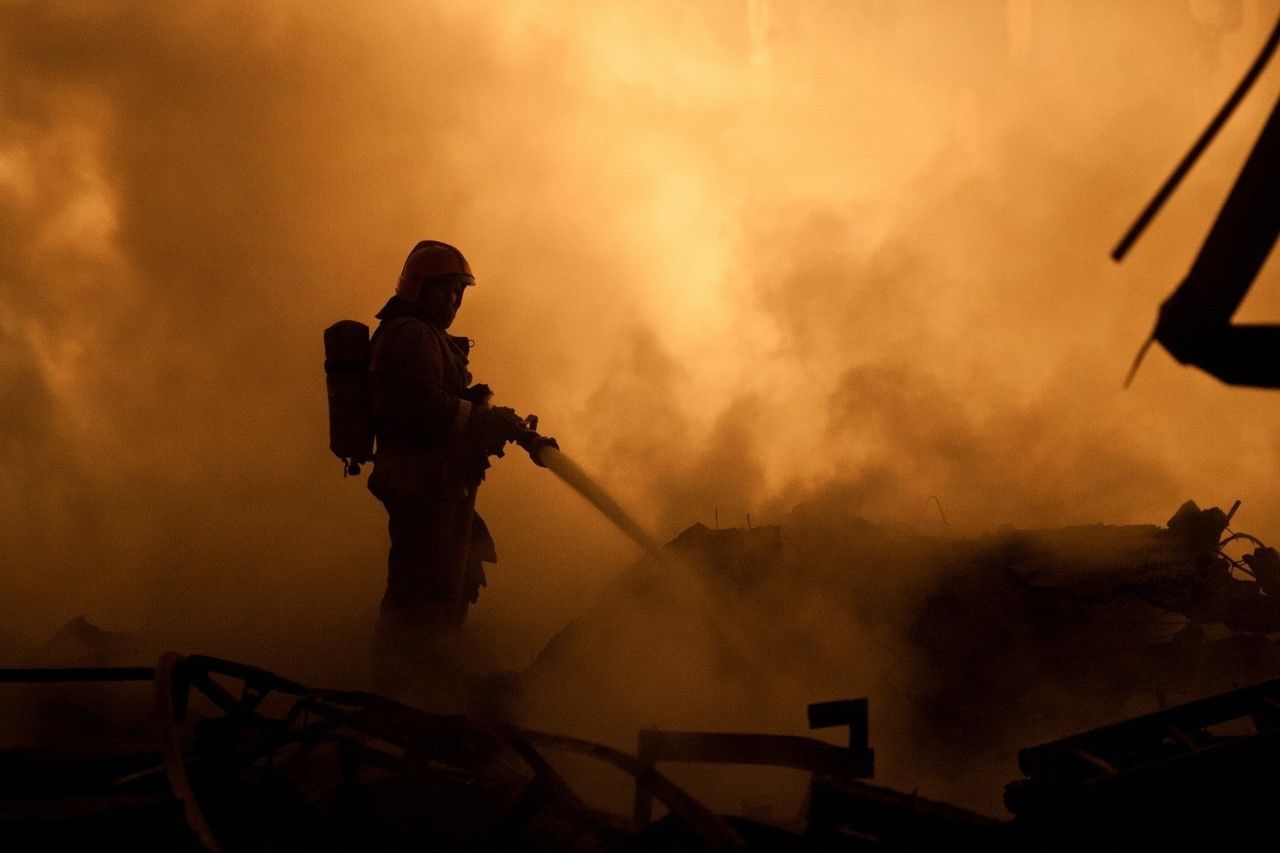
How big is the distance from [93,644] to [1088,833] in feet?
26.6

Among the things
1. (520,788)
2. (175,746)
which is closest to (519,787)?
(520,788)

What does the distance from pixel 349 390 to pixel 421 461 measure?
62cm

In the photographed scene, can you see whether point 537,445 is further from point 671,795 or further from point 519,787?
point 671,795

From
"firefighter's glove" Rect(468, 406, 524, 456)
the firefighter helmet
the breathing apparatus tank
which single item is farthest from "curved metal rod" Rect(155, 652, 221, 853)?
the firefighter helmet

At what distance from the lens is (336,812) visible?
391 cm

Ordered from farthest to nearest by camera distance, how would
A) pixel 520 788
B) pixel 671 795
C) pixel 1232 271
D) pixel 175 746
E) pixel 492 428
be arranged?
pixel 492 428, pixel 520 788, pixel 175 746, pixel 671 795, pixel 1232 271

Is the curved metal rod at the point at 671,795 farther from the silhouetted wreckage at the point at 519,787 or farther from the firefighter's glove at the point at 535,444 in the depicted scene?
the firefighter's glove at the point at 535,444

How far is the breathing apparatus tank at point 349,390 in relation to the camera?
642 centimetres

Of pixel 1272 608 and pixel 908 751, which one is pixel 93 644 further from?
pixel 1272 608

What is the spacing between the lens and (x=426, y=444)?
647cm

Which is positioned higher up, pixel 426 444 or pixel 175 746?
pixel 426 444

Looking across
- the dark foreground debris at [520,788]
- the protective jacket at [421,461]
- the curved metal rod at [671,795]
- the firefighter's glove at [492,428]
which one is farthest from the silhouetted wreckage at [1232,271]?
the protective jacket at [421,461]

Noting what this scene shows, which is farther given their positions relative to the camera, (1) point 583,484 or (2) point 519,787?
(1) point 583,484

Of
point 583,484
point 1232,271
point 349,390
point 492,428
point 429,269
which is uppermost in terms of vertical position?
point 429,269
